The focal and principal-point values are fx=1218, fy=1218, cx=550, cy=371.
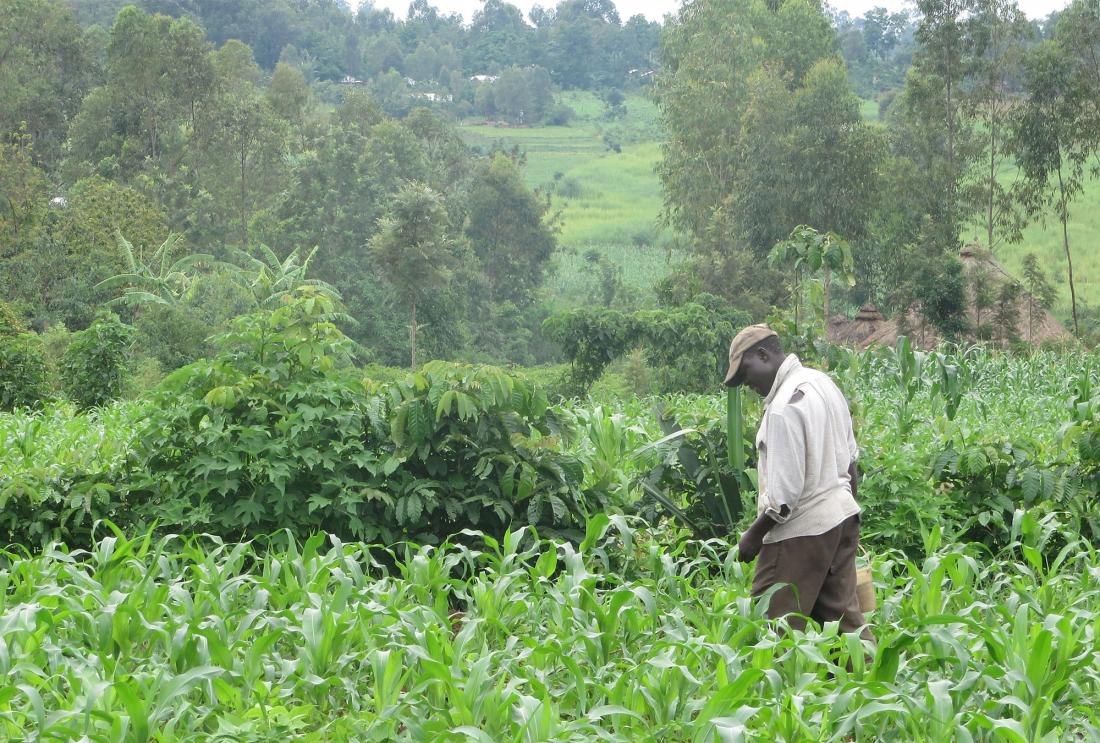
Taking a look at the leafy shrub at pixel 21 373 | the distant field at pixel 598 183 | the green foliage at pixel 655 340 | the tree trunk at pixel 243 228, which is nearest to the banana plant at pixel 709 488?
the leafy shrub at pixel 21 373

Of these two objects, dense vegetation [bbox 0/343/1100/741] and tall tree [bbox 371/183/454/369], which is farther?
tall tree [bbox 371/183/454/369]

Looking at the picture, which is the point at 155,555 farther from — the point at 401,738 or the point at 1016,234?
the point at 1016,234

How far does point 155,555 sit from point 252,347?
164 centimetres

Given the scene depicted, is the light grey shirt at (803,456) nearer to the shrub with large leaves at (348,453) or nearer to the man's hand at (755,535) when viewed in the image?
the man's hand at (755,535)

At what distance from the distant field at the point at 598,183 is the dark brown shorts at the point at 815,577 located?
3503 cm

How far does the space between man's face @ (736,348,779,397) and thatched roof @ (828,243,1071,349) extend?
853 inches

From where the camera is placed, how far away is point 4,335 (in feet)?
45.6

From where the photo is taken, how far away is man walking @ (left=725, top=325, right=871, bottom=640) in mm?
4238

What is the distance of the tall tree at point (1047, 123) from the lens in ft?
90.2

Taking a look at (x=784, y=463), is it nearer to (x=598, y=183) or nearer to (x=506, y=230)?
(x=506, y=230)

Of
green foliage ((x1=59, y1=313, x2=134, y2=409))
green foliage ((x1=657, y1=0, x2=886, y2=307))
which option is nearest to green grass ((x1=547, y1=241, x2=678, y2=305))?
green foliage ((x1=657, y1=0, x2=886, y2=307))

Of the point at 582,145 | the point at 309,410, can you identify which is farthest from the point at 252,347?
the point at 582,145

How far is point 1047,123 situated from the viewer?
28172 mm

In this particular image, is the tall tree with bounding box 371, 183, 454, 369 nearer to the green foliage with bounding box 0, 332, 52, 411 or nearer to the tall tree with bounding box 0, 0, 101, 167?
the green foliage with bounding box 0, 332, 52, 411
